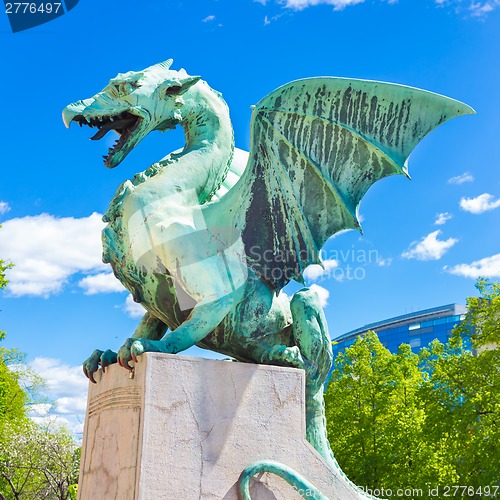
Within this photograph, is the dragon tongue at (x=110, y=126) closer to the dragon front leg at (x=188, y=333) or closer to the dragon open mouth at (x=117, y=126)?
the dragon open mouth at (x=117, y=126)

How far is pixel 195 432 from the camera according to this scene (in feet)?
12.2

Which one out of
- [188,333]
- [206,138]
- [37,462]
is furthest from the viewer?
[37,462]

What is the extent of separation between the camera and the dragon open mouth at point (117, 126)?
15.3ft

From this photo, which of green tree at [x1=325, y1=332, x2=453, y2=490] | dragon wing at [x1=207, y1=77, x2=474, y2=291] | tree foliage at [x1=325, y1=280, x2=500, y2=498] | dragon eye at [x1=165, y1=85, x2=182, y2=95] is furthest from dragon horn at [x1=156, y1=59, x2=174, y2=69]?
green tree at [x1=325, y1=332, x2=453, y2=490]

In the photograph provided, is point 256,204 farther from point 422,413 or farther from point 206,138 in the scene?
point 422,413

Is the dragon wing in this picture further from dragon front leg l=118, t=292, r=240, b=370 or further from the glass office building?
the glass office building

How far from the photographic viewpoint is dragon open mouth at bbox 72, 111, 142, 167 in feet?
15.3

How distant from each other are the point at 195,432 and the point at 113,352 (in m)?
0.92

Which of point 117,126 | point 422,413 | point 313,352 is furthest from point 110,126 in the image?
point 422,413

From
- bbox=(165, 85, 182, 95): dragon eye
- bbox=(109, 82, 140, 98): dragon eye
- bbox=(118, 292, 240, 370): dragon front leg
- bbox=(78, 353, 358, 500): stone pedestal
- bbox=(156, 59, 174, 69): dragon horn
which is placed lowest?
bbox=(78, 353, 358, 500): stone pedestal

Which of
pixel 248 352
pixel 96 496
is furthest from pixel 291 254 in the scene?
pixel 96 496

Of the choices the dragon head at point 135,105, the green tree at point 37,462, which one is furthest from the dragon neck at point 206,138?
the green tree at point 37,462

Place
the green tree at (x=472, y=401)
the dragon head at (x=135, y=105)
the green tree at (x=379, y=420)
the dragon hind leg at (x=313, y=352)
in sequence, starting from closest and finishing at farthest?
the dragon hind leg at (x=313, y=352)
the dragon head at (x=135, y=105)
the green tree at (x=472, y=401)
the green tree at (x=379, y=420)

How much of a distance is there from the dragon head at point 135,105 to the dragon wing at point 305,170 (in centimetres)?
67
